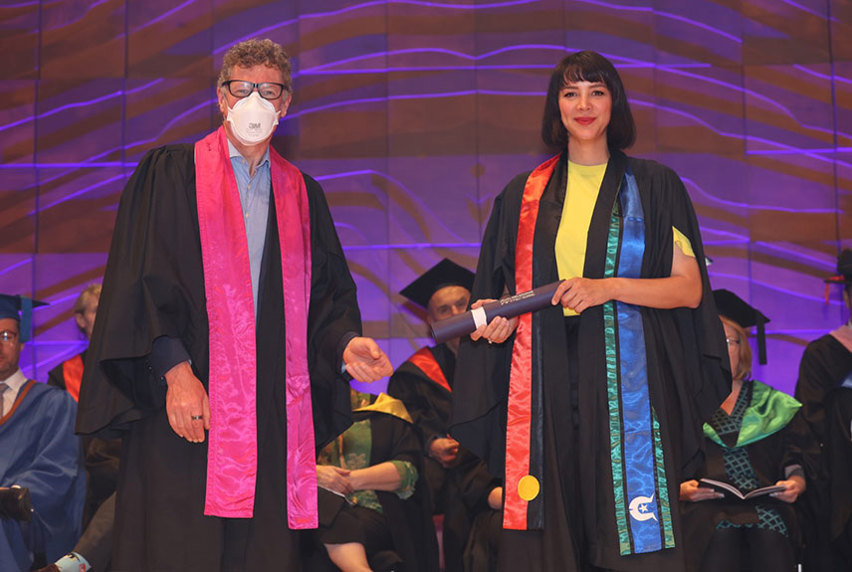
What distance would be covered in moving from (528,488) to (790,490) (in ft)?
7.18

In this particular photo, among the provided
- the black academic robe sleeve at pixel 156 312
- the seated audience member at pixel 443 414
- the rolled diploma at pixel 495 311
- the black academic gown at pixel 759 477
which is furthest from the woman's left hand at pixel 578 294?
the black academic gown at pixel 759 477

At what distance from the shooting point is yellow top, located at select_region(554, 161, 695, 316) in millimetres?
2758

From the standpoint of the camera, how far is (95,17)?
6184 mm

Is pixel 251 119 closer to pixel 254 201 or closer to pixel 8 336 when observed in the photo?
pixel 254 201

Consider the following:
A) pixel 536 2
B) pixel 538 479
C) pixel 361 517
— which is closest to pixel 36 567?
pixel 361 517

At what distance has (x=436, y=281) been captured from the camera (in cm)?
549

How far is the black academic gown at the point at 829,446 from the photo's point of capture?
4875mm

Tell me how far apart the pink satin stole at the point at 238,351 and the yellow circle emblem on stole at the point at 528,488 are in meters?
0.56

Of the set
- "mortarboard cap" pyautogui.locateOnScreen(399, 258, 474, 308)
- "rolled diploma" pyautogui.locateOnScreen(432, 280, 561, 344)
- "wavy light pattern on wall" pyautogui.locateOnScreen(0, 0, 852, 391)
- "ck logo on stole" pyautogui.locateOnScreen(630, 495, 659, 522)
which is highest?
"wavy light pattern on wall" pyautogui.locateOnScreen(0, 0, 852, 391)

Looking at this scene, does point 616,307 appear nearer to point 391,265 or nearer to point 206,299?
point 206,299

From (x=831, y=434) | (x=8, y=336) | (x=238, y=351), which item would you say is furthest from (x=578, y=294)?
(x=8, y=336)

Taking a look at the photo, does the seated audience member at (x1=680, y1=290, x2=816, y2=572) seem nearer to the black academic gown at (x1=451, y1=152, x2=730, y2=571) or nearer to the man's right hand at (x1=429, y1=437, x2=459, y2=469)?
the man's right hand at (x1=429, y1=437, x2=459, y2=469)

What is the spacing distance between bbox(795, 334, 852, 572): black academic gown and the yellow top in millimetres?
2580

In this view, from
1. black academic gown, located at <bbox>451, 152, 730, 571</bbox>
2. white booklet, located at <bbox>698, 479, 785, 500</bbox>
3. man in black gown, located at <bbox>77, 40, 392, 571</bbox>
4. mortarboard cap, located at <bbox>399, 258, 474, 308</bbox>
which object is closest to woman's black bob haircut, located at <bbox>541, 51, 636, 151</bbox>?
black academic gown, located at <bbox>451, 152, 730, 571</bbox>
